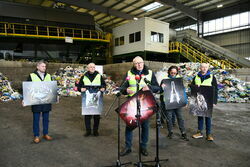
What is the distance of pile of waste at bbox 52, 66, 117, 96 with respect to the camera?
11.6 metres

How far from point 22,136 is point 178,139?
3.73m

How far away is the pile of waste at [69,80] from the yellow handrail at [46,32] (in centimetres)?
336

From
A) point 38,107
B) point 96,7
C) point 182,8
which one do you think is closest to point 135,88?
point 38,107

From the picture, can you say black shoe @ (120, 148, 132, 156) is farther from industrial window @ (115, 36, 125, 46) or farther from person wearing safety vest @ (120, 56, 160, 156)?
industrial window @ (115, 36, 125, 46)

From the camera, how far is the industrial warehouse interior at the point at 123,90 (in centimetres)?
306

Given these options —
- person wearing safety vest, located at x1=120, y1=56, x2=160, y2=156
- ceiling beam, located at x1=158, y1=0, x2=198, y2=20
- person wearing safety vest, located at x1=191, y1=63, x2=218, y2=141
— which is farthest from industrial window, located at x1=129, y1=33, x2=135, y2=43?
person wearing safety vest, located at x1=120, y1=56, x2=160, y2=156

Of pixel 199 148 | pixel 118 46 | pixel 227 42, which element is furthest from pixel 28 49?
pixel 227 42

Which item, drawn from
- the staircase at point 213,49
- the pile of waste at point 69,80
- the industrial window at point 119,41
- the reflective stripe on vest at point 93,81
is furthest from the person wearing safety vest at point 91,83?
the staircase at point 213,49

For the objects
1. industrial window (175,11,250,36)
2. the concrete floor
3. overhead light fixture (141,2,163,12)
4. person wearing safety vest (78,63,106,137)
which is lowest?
the concrete floor

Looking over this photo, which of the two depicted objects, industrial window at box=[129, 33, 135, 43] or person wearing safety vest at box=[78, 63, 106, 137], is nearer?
person wearing safety vest at box=[78, 63, 106, 137]

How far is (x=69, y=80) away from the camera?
1286 centimetres

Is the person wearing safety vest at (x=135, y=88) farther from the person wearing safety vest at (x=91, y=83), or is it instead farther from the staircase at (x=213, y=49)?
the staircase at (x=213, y=49)

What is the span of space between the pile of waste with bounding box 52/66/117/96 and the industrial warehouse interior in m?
0.08

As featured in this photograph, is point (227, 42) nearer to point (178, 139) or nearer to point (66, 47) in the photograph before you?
point (66, 47)
